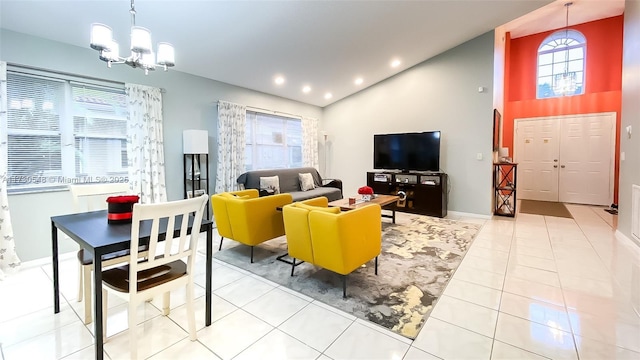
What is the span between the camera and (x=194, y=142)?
4051 mm

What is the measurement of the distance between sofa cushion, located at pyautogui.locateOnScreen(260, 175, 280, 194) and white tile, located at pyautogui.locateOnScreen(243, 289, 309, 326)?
2618 millimetres

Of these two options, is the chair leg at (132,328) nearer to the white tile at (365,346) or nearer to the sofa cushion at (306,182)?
the white tile at (365,346)

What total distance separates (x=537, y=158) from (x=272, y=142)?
644 cm

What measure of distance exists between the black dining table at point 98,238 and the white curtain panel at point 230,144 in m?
2.48

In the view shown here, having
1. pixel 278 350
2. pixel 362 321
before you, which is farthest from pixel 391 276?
pixel 278 350

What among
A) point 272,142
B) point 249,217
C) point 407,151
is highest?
point 272,142

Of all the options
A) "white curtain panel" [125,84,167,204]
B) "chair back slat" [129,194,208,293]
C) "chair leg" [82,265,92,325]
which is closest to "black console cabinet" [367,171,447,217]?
"chair back slat" [129,194,208,293]

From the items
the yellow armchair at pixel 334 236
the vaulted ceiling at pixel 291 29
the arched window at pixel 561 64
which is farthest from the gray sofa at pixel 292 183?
the arched window at pixel 561 64

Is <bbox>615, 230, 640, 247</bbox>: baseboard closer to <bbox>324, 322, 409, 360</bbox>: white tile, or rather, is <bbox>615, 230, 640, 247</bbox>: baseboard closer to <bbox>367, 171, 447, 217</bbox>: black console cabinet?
<bbox>367, 171, 447, 217</bbox>: black console cabinet

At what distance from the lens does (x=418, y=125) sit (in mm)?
5668

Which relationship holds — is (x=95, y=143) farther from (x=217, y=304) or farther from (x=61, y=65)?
(x=217, y=304)

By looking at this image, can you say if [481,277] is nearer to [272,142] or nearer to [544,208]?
[272,142]

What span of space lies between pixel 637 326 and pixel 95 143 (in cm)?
541

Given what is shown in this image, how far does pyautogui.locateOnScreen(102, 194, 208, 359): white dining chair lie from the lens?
4.98 ft
